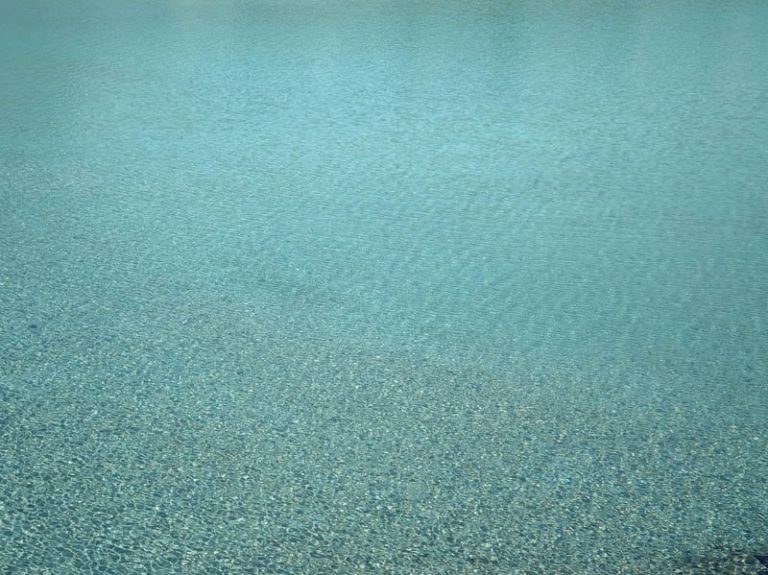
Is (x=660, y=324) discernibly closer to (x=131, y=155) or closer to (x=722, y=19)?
(x=131, y=155)

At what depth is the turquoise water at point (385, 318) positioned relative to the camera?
1500 mm

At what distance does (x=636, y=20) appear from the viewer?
522cm

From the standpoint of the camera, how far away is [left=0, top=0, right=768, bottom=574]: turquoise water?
59.1 inches

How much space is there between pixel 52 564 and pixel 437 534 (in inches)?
21.3

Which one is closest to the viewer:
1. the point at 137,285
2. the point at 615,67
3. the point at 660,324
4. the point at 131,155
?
the point at 660,324

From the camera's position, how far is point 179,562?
1.41 m

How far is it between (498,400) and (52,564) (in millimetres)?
814

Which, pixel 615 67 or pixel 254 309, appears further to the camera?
pixel 615 67

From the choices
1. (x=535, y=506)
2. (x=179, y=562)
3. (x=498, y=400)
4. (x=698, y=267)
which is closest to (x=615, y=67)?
(x=698, y=267)

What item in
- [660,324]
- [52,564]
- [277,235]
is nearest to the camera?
[52,564]

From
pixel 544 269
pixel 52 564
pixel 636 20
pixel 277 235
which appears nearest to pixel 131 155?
pixel 277 235

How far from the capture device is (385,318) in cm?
217

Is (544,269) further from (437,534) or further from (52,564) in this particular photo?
(52,564)

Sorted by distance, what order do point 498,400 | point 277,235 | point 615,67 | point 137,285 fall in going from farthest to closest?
point 615,67, point 277,235, point 137,285, point 498,400
